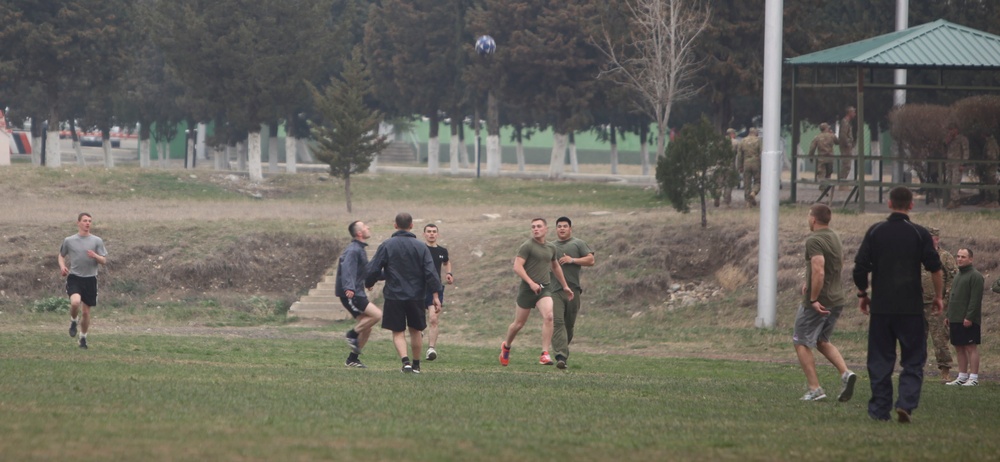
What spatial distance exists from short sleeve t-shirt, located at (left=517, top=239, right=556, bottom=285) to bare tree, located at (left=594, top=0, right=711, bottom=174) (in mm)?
24387

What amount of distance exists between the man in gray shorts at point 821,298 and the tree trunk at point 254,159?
1452 inches

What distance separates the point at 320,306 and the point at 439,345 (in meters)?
5.96

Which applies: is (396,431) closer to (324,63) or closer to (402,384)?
(402,384)

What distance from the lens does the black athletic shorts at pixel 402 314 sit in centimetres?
1381

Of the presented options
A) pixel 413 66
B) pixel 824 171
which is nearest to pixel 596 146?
pixel 413 66

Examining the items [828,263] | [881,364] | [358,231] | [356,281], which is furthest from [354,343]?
[881,364]

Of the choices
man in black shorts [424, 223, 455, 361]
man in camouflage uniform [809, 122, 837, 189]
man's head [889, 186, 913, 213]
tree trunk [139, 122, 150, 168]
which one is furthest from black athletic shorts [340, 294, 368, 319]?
tree trunk [139, 122, 150, 168]

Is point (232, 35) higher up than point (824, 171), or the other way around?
point (232, 35)

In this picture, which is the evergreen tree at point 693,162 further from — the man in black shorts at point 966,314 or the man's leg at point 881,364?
the man's leg at point 881,364

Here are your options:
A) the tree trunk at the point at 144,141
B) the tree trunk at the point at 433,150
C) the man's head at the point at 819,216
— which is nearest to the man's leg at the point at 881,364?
the man's head at the point at 819,216

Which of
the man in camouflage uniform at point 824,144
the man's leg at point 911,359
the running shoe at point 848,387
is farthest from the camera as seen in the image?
the man in camouflage uniform at point 824,144

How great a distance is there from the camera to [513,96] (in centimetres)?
5088

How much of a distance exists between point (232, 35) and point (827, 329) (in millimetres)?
38599

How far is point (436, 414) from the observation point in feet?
32.8
